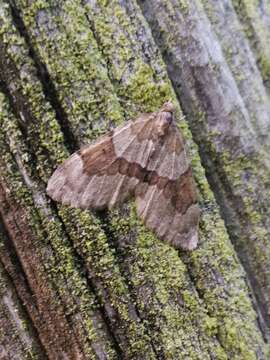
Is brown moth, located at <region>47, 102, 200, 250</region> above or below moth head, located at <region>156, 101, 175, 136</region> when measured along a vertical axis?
below

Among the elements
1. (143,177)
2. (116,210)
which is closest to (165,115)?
(143,177)

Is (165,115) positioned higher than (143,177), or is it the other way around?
(165,115)

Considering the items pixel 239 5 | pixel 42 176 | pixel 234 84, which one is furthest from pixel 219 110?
pixel 42 176

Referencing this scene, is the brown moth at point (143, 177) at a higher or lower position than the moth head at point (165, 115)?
lower

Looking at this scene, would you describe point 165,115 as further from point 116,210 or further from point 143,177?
point 116,210
